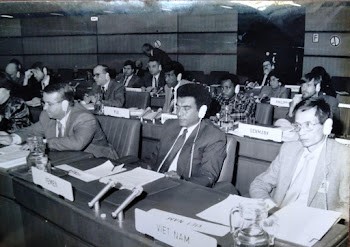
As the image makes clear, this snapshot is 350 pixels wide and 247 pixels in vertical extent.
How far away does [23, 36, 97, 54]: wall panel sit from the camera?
8.30 metres

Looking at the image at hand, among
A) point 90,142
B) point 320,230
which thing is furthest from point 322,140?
point 90,142

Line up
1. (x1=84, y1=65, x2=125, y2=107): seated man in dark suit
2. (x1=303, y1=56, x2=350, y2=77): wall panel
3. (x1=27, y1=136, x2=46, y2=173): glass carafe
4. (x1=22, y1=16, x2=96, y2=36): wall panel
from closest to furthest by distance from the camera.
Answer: (x1=27, y1=136, x2=46, y2=173): glass carafe < (x1=84, y1=65, x2=125, y2=107): seated man in dark suit < (x1=303, y1=56, x2=350, y2=77): wall panel < (x1=22, y1=16, x2=96, y2=36): wall panel

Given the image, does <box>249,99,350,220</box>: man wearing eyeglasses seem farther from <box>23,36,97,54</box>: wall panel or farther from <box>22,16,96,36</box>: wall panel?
<box>22,16,96,36</box>: wall panel

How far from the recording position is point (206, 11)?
7.24 m

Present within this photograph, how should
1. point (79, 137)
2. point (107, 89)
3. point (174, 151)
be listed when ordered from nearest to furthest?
point (174, 151)
point (79, 137)
point (107, 89)

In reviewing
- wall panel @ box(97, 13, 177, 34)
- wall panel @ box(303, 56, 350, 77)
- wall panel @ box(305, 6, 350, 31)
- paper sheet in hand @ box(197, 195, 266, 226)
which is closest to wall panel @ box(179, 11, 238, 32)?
wall panel @ box(97, 13, 177, 34)

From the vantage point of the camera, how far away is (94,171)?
1485 millimetres

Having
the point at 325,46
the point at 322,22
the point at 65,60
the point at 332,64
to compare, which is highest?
the point at 322,22

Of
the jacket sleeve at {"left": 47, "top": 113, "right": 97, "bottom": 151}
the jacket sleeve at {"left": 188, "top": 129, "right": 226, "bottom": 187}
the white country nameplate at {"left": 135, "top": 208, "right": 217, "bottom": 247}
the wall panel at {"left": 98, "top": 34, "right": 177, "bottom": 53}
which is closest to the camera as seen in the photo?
the white country nameplate at {"left": 135, "top": 208, "right": 217, "bottom": 247}

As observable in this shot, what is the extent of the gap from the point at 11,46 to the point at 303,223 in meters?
9.46

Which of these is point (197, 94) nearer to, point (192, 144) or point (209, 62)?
point (192, 144)

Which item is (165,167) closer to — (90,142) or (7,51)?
(90,142)

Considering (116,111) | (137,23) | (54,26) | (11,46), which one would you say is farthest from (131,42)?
(116,111)

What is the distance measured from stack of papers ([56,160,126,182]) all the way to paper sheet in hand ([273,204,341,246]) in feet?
2.36
